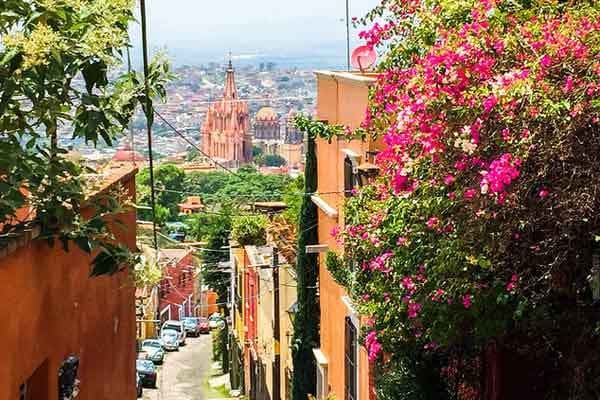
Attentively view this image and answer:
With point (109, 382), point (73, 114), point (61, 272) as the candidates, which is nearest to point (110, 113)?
point (73, 114)

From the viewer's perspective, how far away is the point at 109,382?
9.64 metres

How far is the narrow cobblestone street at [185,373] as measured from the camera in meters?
34.3

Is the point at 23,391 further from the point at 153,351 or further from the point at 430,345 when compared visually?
the point at 153,351

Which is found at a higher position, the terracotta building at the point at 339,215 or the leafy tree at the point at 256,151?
the terracotta building at the point at 339,215

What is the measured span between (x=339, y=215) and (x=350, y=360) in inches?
75.0

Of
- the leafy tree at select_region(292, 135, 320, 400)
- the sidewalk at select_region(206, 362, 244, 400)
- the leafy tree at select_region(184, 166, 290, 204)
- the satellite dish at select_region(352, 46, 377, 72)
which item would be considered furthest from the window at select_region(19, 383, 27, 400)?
the sidewalk at select_region(206, 362, 244, 400)

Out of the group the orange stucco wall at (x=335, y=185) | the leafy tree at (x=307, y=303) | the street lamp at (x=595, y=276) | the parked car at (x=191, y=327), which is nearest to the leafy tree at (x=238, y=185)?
the leafy tree at (x=307, y=303)

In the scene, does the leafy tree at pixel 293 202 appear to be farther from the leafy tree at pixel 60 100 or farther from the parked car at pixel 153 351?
the parked car at pixel 153 351

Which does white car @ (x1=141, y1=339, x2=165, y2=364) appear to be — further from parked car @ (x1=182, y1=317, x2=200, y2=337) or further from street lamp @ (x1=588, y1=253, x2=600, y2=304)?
street lamp @ (x1=588, y1=253, x2=600, y2=304)

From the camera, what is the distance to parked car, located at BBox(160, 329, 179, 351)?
1761 inches

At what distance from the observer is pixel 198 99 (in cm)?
2053

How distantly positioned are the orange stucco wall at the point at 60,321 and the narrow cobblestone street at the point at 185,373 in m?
20.5

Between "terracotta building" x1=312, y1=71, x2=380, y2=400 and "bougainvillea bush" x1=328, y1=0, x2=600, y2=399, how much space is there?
11.9ft

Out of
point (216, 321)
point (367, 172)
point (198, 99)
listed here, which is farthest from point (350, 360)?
point (216, 321)
